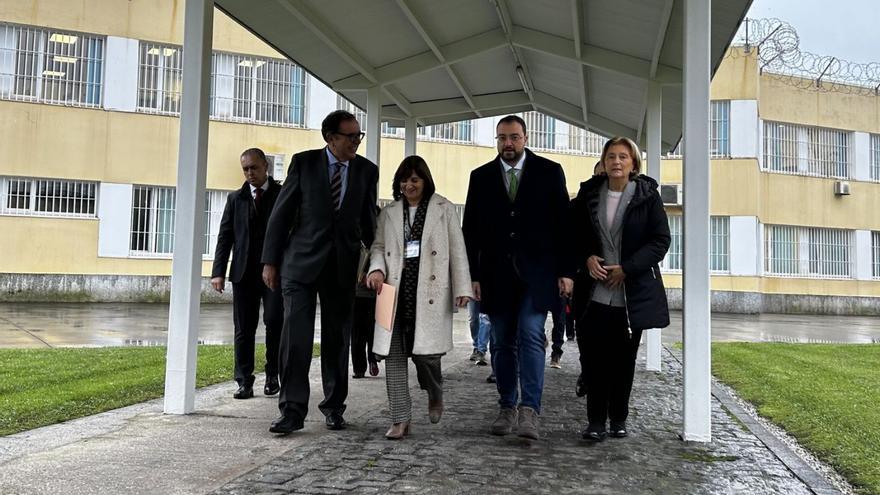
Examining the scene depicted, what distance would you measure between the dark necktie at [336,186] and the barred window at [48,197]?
19839mm

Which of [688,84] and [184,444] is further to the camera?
[688,84]

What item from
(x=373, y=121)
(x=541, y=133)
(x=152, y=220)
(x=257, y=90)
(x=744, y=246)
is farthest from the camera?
(x=541, y=133)

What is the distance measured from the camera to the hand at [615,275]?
205 inches

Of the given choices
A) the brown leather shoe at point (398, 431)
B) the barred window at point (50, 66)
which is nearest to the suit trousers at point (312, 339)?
the brown leather shoe at point (398, 431)

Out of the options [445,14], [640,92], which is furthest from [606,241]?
[640,92]

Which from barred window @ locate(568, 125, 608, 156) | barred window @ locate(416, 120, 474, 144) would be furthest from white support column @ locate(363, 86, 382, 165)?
barred window @ locate(568, 125, 608, 156)

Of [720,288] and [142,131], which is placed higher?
[142,131]

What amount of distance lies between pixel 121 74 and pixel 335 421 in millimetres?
21010

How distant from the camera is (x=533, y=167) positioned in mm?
5492

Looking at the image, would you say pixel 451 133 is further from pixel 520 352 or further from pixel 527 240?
pixel 520 352

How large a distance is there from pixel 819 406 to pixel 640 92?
15.2 ft

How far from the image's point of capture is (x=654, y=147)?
9.11 m

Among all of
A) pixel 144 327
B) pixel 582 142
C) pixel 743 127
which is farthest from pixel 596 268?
pixel 743 127

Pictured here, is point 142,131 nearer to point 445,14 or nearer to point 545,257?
point 445,14
